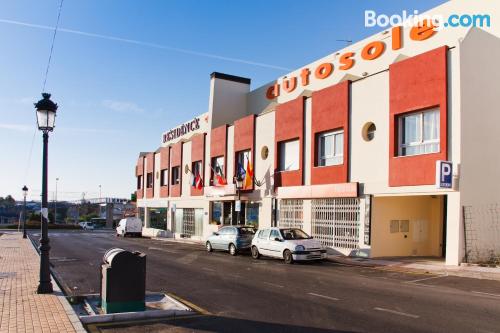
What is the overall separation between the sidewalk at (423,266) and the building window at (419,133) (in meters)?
4.38

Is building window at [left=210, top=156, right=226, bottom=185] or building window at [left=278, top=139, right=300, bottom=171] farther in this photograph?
building window at [left=210, top=156, right=226, bottom=185]

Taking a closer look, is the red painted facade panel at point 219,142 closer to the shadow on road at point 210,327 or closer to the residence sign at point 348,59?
the residence sign at point 348,59

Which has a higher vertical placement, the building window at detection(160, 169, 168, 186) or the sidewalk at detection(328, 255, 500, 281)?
the building window at detection(160, 169, 168, 186)

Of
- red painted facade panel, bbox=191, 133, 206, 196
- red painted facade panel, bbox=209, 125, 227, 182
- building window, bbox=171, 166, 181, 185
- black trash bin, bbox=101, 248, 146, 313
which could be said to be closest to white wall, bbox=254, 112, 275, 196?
red painted facade panel, bbox=209, 125, 227, 182

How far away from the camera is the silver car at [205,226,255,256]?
24.7 metres

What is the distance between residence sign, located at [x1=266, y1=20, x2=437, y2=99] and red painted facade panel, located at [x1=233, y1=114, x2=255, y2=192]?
3699mm

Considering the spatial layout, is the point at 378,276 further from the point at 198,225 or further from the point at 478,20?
the point at 198,225

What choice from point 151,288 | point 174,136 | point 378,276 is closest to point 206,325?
point 151,288

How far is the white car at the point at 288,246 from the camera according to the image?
20.0 meters

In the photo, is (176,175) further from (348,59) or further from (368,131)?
(368,131)

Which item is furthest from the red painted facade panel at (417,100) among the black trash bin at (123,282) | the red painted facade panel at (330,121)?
the black trash bin at (123,282)

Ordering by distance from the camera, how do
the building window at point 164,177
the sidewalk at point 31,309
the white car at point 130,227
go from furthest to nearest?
the building window at point 164,177, the white car at point 130,227, the sidewalk at point 31,309

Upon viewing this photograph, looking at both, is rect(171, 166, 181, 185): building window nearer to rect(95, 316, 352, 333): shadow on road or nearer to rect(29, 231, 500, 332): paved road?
rect(29, 231, 500, 332): paved road

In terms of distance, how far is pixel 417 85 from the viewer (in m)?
20.1
